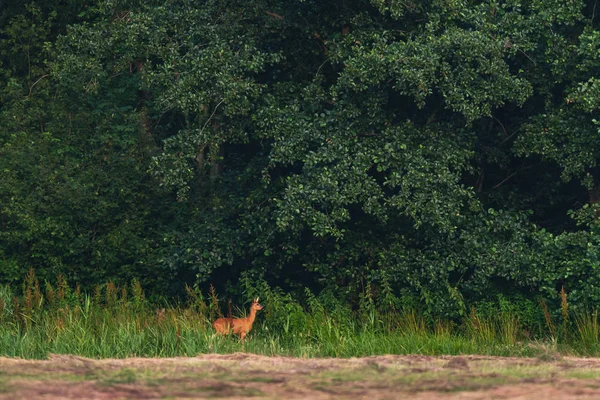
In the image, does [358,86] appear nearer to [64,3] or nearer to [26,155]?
[26,155]

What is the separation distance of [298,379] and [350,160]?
18.1 ft

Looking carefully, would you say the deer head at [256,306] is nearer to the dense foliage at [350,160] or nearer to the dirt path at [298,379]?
the dense foliage at [350,160]

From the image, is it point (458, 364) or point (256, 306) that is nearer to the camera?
point (458, 364)

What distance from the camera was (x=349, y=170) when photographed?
13688 millimetres

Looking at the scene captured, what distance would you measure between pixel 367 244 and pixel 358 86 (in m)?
2.58

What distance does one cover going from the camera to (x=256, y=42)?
15.1 metres

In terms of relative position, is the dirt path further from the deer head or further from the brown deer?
the deer head

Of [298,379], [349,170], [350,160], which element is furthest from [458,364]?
[350,160]

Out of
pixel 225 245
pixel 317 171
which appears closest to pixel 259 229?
pixel 225 245

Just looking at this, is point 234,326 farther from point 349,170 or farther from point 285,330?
point 349,170

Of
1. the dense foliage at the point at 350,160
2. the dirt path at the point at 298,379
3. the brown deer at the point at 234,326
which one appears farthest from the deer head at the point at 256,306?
the dirt path at the point at 298,379

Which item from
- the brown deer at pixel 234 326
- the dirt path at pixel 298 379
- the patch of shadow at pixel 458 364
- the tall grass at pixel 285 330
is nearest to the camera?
the dirt path at pixel 298 379

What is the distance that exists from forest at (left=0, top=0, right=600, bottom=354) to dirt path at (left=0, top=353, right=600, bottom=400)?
348cm

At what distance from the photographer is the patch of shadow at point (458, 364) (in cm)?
979
